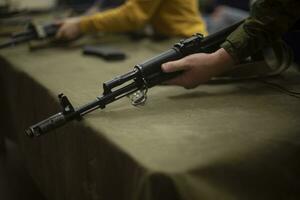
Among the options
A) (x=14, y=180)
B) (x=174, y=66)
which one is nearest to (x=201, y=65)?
(x=174, y=66)

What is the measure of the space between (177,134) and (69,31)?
1024 mm

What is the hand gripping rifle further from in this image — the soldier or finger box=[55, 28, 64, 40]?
finger box=[55, 28, 64, 40]

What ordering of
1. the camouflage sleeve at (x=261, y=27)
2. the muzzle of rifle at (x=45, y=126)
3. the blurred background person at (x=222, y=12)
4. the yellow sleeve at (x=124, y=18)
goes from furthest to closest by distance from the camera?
1. the blurred background person at (x=222, y=12)
2. the yellow sleeve at (x=124, y=18)
3. the camouflage sleeve at (x=261, y=27)
4. the muzzle of rifle at (x=45, y=126)

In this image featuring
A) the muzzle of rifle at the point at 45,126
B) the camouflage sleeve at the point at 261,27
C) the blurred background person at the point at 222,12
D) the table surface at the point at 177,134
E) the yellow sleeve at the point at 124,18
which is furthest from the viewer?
the blurred background person at the point at 222,12

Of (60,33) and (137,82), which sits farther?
(60,33)

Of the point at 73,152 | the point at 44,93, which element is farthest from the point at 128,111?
the point at 44,93

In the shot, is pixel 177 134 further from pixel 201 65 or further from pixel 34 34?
pixel 34 34

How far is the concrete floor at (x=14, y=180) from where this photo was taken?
5.87 ft

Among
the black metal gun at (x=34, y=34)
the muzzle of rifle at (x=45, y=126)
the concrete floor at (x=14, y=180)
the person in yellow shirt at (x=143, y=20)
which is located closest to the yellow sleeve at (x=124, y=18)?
the person in yellow shirt at (x=143, y=20)

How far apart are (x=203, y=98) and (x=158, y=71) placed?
0.48ft

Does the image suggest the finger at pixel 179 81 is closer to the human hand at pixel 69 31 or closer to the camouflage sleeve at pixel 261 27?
the camouflage sleeve at pixel 261 27

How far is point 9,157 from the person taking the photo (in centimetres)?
209

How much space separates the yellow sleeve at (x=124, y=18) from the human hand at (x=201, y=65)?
26.0 inches

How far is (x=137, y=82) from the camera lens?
46.3 inches
